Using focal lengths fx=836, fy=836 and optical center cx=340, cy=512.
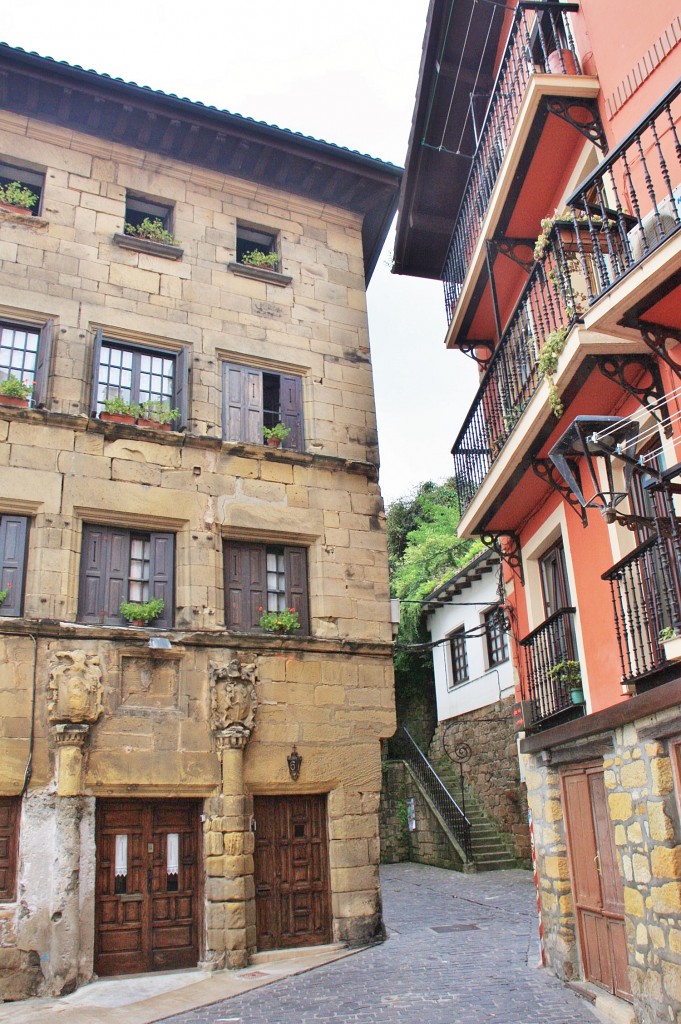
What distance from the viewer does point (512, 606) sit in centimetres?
1095

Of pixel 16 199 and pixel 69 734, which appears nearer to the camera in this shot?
pixel 69 734

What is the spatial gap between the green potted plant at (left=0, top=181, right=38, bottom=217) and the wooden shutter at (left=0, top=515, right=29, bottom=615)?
4.63 meters

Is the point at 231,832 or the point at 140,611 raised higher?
the point at 140,611

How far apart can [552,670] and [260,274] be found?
807cm

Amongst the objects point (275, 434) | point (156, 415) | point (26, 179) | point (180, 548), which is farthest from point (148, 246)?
point (180, 548)

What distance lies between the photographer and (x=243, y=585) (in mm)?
11703

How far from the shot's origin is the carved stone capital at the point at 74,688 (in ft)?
32.1

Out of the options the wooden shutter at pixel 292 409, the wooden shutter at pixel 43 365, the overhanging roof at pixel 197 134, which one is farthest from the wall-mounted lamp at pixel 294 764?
the overhanging roof at pixel 197 134

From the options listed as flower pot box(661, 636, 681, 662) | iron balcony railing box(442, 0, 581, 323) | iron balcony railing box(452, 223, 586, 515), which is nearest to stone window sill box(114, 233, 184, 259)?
iron balcony railing box(442, 0, 581, 323)

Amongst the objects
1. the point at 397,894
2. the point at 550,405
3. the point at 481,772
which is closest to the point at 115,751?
the point at 550,405

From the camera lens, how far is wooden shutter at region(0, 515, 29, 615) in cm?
1027

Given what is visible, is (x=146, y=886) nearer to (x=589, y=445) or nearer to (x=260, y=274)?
(x=589, y=445)

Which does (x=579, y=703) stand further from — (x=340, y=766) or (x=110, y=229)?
(x=110, y=229)

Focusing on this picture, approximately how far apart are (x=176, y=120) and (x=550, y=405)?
8804 millimetres
